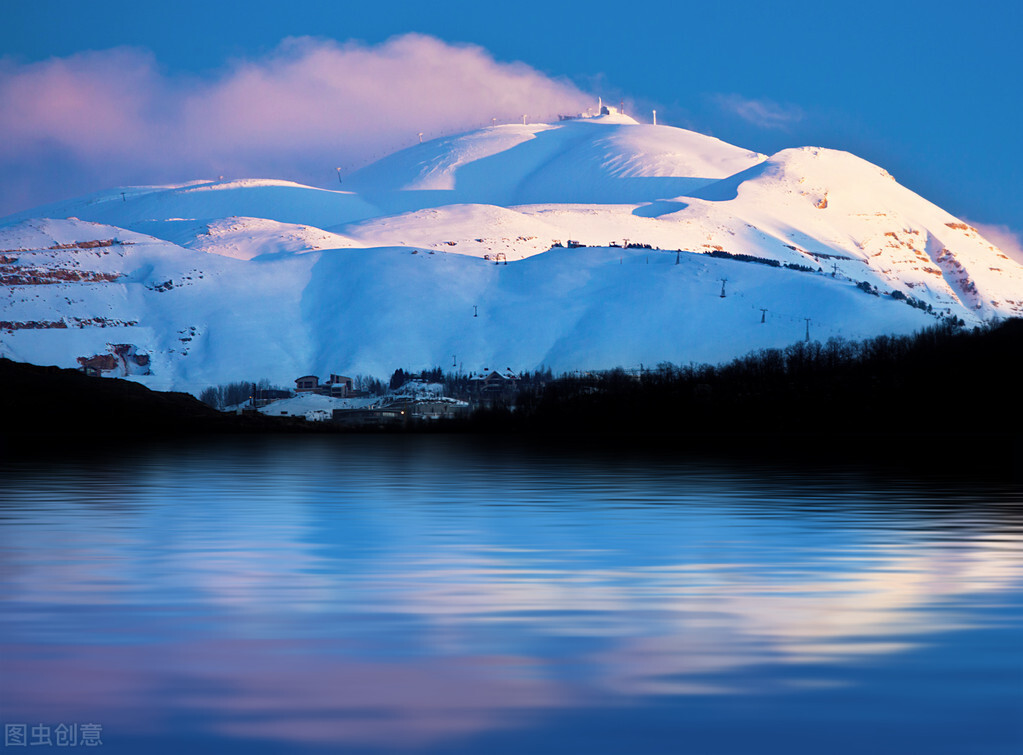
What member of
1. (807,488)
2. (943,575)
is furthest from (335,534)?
(807,488)

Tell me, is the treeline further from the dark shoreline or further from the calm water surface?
the calm water surface

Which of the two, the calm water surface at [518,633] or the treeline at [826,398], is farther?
the treeline at [826,398]

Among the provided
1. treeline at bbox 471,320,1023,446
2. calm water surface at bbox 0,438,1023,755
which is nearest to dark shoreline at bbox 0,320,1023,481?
treeline at bbox 471,320,1023,446

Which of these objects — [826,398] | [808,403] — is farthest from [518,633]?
[808,403]

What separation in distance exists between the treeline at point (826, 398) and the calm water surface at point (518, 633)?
457 ft

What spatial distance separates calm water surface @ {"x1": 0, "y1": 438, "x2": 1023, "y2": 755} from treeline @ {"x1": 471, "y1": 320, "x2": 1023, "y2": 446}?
457ft

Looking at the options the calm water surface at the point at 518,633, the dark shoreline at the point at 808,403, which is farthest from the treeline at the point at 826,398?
the calm water surface at the point at 518,633

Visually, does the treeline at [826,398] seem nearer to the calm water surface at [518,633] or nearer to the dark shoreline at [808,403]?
the dark shoreline at [808,403]

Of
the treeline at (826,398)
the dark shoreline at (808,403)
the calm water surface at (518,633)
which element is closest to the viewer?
the calm water surface at (518,633)

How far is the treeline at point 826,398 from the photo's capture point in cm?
16900

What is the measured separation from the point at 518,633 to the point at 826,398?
172568 mm

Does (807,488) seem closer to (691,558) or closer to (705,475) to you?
(705,475)

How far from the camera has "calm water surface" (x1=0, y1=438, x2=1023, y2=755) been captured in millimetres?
11742

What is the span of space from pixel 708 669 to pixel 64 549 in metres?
16.5
